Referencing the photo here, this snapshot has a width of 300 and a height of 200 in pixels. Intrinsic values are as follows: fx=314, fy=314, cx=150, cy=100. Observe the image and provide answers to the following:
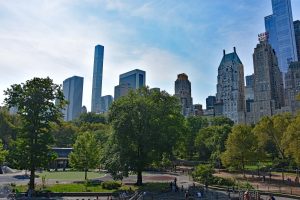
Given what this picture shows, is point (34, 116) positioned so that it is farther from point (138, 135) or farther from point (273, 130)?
point (273, 130)

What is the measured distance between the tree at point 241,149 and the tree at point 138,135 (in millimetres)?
16060

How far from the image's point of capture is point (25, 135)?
44938 millimetres

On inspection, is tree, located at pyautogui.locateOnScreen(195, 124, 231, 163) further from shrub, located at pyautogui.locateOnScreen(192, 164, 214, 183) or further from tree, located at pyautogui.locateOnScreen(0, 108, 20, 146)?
tree, located at pyautogui.locateOnScreen(0, 108, 20, 146)

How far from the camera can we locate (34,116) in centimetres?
4459

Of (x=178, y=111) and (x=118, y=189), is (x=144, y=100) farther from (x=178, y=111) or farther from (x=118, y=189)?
(x=118, y=189)

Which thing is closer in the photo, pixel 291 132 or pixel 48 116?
pixel 48 116

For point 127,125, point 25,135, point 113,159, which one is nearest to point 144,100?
point 127,125

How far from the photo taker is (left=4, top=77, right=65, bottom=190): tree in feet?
143

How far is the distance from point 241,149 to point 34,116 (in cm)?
3740

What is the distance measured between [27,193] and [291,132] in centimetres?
3944

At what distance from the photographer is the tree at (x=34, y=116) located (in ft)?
143

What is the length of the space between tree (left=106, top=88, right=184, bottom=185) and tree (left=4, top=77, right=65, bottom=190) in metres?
9.32

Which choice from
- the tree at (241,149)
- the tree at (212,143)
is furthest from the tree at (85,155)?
the tree at (212,143)

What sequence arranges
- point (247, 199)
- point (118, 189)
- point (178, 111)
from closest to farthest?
point (247, 199) → point (118, 189) → point (178, 111)
